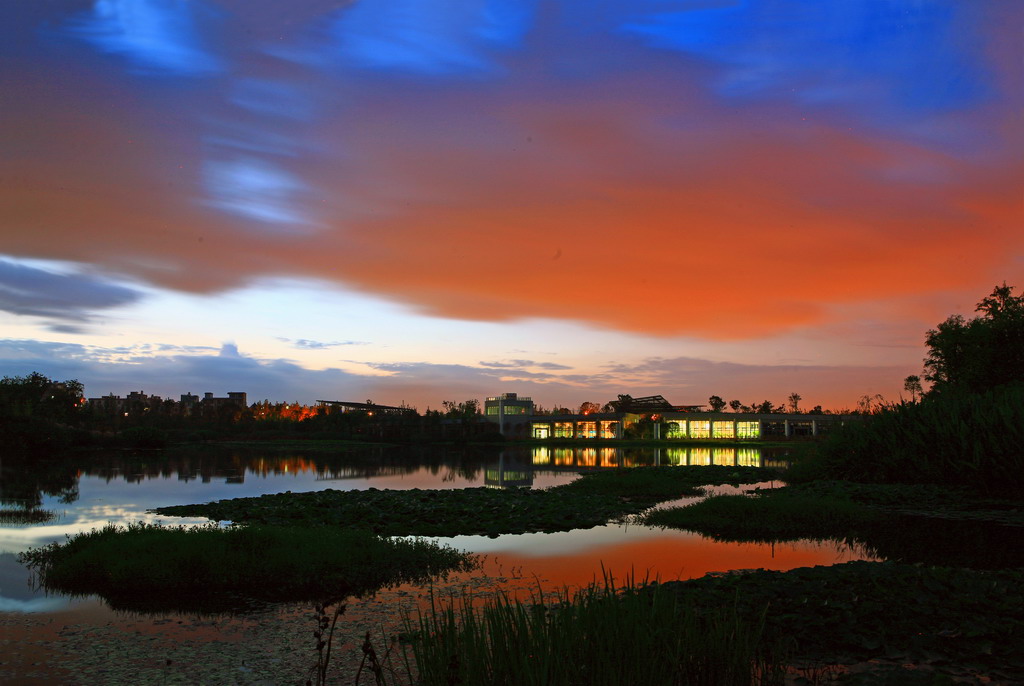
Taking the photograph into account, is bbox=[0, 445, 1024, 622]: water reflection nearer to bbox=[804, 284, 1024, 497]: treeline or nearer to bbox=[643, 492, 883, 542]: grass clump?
bbox=[643, 492, 883, 542]: grass clump

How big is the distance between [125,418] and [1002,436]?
78.1 m

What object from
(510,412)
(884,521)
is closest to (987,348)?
(884,521)

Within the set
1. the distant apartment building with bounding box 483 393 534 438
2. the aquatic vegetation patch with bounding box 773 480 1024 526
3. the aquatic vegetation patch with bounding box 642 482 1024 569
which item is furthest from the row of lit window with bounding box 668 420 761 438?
the aquatic vegetation patch with bounding box 642 482 1024 569

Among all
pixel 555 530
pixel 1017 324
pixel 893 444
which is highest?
pixel 1017 324

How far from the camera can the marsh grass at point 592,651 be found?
196 inches

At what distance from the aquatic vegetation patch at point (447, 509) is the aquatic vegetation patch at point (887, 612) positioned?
7.93 meters

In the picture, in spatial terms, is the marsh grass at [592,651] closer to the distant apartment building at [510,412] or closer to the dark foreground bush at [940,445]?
the dark foreground bush at [940,445]

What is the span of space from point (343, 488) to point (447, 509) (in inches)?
389

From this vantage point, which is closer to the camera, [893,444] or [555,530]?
[555,530]

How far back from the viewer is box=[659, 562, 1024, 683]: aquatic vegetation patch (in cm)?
734

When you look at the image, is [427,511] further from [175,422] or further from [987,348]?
[175,422]

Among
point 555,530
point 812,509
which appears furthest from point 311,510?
point 812,509

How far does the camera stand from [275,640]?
8398 mm

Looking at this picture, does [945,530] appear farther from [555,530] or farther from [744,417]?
[744,417]
